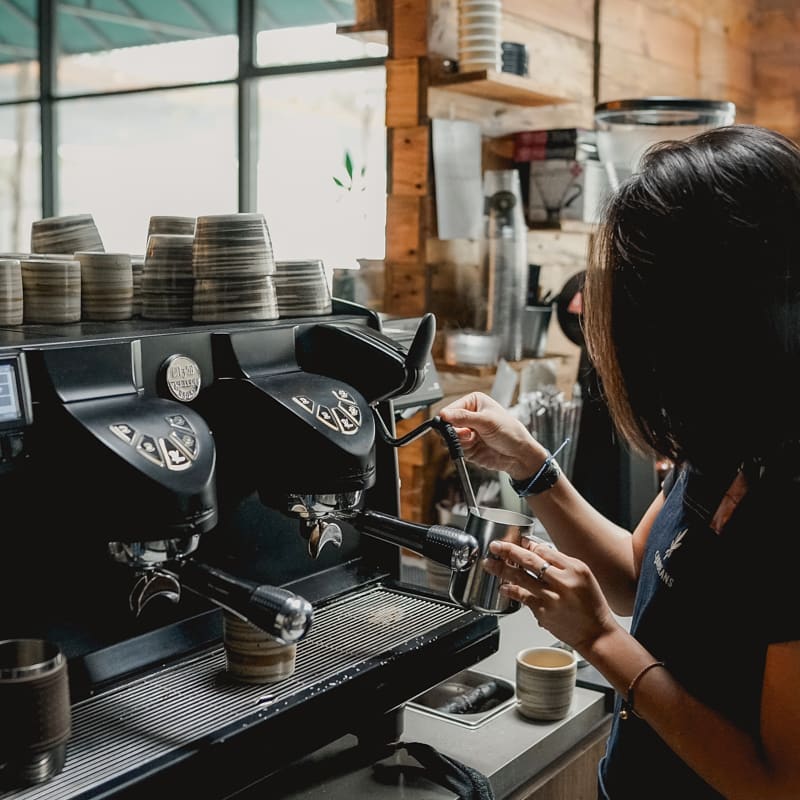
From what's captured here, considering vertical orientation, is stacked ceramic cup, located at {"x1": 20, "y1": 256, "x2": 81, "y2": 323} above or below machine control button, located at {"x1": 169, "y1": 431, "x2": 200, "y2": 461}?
above

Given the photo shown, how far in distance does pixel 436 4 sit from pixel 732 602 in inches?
71.1

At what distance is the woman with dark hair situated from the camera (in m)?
1.02

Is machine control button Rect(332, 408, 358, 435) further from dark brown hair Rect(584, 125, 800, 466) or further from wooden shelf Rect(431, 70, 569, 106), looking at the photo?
wooden shelf Rect(431, 70, 569, 106)

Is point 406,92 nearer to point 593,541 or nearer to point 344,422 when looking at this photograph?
point 593,541

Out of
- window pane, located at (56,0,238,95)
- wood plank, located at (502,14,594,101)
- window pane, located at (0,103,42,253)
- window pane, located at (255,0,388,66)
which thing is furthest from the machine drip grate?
Result: window pane, located at (0,103,42,253)

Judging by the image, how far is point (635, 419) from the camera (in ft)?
3.71

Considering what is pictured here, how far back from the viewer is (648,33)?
137 inches

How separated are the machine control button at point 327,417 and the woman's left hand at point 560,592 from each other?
0.74 ft

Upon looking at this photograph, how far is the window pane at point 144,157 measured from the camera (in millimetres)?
4758

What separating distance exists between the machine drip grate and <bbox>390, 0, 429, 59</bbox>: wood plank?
5.11ft

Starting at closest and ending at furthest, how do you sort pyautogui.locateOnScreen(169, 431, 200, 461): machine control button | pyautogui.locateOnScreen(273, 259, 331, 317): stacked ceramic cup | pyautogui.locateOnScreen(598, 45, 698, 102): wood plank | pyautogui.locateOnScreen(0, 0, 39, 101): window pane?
pyautogui.locateOnScreen(169, 431, 200, 461): machine control button → pyautogui.locateOnScreen(273, 259, 331, 317): stacked ceramic cup → pyautogui.locateOnScreen(598, 45, 698, 102): wood plank → pyautogui.locateOnScreen(0, 0, 39, 101): window pane

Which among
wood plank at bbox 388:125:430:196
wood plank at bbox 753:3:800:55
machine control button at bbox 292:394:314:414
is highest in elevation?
wood plank at bbox 753:3:800:55

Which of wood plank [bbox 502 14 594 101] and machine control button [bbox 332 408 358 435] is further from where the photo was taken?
wood plank [bbox 502 14 594 101]

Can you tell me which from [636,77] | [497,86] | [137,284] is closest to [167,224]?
[137,284]
